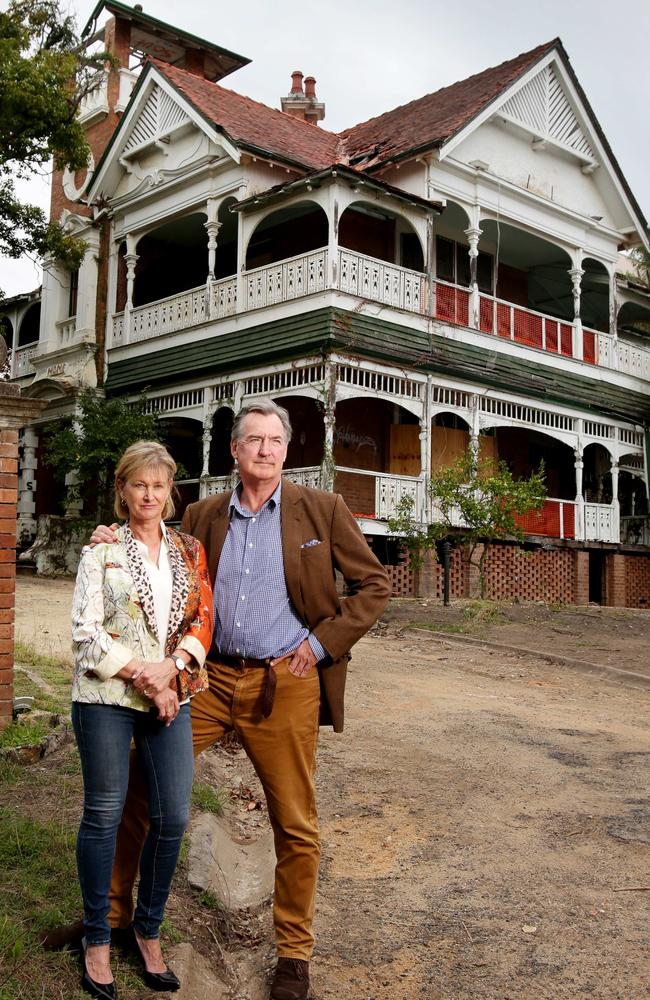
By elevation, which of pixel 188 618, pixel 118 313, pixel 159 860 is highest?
pixel 118 313

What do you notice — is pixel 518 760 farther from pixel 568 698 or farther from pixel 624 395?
pixel 624 395

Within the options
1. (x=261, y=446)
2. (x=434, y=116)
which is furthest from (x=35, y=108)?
(x=261, y=446)

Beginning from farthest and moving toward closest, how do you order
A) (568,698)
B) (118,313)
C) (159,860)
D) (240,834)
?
(118,313)
(568,698)
(240,834)
(159,860)

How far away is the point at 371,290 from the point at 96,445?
6058mm

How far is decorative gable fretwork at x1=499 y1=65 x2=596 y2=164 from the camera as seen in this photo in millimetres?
19453

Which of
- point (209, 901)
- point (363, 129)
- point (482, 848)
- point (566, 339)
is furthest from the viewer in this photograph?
point (363, 129)

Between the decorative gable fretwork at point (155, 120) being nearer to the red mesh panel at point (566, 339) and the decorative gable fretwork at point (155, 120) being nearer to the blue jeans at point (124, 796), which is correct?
the red mesh panel at point (566, 339)

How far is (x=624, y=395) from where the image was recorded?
2123 cm

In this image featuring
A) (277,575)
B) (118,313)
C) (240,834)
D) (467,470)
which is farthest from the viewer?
(118,313)

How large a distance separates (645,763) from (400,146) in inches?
568

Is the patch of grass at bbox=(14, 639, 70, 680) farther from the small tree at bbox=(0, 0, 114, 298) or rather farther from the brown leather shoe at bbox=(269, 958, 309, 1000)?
the small tree at bbox=(0, 0, 114, 298)

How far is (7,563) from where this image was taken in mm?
5879

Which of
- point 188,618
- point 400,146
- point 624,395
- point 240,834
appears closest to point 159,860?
point 188,618

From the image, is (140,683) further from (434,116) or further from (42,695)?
(434,116)
